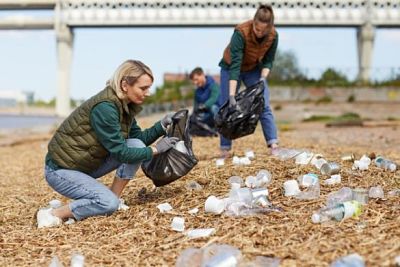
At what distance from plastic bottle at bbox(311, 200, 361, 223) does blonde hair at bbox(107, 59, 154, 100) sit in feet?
4.87

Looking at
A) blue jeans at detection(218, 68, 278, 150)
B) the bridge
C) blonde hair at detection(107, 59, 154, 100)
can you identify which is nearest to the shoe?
blue jeans at detection(218, 68, 278, 150)

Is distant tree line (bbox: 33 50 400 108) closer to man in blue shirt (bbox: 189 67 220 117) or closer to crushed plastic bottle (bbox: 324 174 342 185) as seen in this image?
man in blue shirt (bbox: 189 67 220 117)

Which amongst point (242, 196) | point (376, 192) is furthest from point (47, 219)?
point (376, 192)

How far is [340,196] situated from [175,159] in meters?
1.25

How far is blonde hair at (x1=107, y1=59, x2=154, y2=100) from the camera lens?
14.1 ft

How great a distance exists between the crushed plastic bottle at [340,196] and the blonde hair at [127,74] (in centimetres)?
145

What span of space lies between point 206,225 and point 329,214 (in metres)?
0.74

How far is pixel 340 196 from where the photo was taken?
13.9ft

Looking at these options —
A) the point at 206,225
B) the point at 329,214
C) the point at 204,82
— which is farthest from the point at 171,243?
the point at 204,82

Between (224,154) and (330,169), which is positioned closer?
(330,169)

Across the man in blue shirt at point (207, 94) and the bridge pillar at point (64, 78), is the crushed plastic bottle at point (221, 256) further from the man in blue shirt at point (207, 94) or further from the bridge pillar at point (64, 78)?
the bridge pillar at point (64, 78)

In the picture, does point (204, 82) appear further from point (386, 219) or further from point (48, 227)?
point (386, 219)

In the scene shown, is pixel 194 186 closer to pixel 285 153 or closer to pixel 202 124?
pixel 285 153

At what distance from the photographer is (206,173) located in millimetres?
5621
